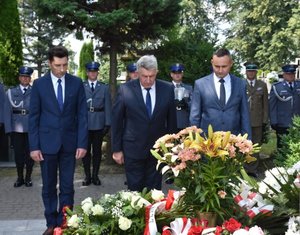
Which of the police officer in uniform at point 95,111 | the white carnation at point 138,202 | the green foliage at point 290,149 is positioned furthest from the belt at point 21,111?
the white carnation at point 138,202

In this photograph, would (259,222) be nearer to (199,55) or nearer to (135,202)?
(135,202)

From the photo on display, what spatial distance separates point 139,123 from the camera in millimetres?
4727

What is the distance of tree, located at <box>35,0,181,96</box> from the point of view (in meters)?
7.95

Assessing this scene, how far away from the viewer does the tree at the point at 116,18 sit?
26.1 ft

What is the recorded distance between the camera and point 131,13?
25.7 ft

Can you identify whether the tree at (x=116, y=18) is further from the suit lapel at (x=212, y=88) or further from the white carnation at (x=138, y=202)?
the white carnation at (x=138, y=202)

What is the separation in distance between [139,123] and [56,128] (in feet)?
3.01

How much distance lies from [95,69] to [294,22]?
3297cm

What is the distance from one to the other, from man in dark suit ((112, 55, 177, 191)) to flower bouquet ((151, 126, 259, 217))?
79.6 inches

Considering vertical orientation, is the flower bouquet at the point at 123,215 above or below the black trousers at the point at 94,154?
above

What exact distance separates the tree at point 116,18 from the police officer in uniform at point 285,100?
2.11 m

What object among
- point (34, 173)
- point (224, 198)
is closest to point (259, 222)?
point (224, 198)

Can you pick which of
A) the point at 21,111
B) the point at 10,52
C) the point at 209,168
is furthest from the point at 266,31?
the point at 209,168

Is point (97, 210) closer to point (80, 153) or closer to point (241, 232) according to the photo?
point (241, 232)
